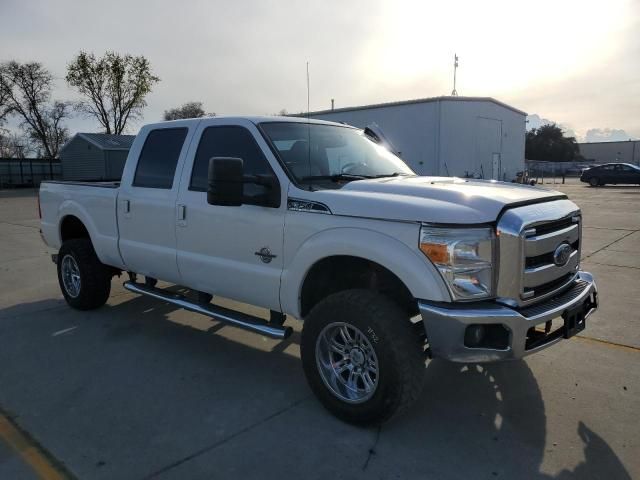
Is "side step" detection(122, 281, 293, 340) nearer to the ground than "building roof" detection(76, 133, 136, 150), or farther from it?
nearer to the ground

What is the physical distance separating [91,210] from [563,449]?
4838 mm

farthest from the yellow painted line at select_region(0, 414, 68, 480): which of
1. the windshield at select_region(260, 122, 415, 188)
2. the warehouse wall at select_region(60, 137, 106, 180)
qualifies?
the warehouse wall at select_region(60, 137, 106, 180)

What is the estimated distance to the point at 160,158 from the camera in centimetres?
480

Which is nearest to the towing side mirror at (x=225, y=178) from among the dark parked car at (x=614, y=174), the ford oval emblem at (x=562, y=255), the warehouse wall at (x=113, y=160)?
the ford oval emblem at (x=562, y=255)

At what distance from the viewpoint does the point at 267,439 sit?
3.21m

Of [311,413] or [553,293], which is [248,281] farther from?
[553,293]

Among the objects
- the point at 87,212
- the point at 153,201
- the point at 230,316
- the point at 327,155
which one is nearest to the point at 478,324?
the point at 327,155

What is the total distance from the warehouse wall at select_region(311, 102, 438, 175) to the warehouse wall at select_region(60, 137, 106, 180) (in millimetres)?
17264

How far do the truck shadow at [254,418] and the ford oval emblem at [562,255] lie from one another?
1.04 m

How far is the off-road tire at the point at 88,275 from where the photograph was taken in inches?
222

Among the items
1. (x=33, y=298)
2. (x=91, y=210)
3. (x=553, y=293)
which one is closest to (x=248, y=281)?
(x=553, y=293)

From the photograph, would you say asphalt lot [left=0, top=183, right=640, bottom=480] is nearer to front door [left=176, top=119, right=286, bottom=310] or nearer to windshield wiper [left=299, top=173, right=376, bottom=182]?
front door [left=176, top=119, right=286, bottom=310]

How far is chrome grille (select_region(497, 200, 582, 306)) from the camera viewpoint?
9.69 ft

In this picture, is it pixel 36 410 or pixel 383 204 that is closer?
pixel 383 204
